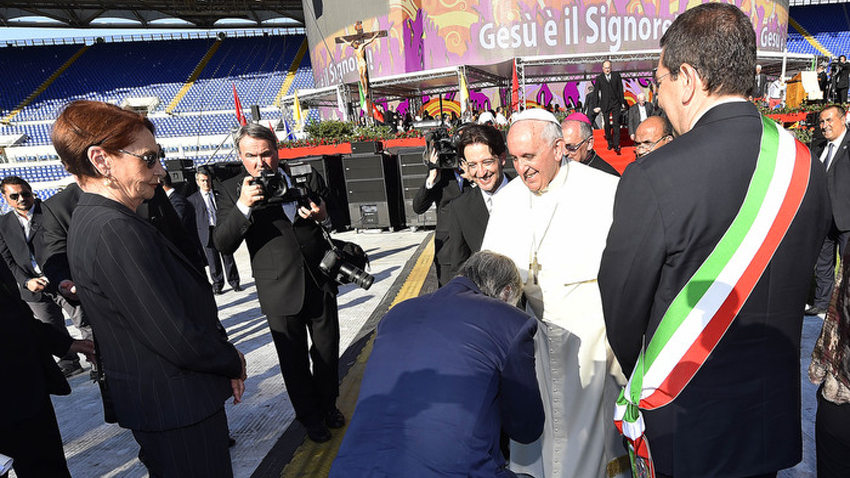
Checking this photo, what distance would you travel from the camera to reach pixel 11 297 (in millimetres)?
1890

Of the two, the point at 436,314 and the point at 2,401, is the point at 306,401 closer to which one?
the point at 2,401

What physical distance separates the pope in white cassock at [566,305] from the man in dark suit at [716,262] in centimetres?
72

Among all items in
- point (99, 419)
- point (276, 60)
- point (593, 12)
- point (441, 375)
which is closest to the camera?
point (441, 375)

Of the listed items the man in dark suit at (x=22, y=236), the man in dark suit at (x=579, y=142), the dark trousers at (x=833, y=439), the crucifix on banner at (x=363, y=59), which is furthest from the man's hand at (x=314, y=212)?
the crucifix on banner at (x=363, y=59)

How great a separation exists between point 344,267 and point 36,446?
1539 mm

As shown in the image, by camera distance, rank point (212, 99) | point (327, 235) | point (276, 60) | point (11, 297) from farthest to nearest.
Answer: point (276, 60)
point (212, 99)
point (327, 235)
point (11, 297)

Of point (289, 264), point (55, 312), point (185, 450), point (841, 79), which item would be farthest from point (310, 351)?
point (841, 79)

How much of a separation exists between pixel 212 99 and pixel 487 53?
19.5 m

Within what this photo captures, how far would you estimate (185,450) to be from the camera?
5.23 feet

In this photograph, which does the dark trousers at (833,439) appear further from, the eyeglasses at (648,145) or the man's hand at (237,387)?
the eyeglasses at (648,145)

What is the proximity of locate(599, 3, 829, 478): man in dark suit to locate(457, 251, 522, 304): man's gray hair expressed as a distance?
A: 0.39 m

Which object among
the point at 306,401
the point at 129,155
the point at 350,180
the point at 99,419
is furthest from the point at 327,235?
the point at 350,180

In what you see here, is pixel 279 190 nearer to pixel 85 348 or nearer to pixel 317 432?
pixel 85 348

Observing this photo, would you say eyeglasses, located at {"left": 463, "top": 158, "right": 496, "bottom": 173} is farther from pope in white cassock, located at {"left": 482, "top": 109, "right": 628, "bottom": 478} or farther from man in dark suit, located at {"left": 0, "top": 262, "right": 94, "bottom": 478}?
man in dark suit, located at {"left": 0, "top": 262, "right": 94, "bottom": 478}
